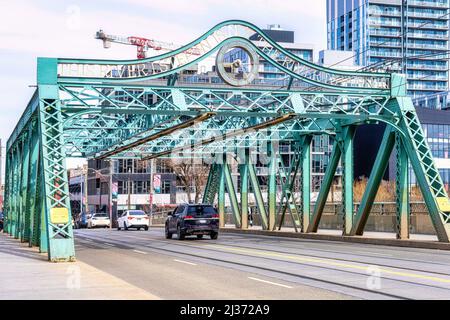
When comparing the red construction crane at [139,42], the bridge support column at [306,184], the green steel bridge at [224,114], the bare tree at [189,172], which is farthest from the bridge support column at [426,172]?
the red construction crane at [139,42]

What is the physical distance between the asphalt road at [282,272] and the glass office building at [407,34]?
15951cm

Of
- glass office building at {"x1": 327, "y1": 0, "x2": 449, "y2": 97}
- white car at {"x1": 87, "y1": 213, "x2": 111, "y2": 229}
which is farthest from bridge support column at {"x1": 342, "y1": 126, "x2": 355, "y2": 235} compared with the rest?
glass office building at {"x1": 327, "y1": 0, "x2": 449, "y2": 97}

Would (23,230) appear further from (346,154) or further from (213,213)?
(346,154)

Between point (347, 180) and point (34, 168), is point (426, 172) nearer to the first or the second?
point (347, 180)

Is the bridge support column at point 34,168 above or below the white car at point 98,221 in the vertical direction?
above

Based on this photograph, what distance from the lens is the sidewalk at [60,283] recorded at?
13.4 meters

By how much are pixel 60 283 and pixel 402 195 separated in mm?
19626

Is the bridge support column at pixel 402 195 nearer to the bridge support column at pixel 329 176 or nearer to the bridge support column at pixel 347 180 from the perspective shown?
the bridge support column at pixel 347 180

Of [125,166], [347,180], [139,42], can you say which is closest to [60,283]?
[347,180]

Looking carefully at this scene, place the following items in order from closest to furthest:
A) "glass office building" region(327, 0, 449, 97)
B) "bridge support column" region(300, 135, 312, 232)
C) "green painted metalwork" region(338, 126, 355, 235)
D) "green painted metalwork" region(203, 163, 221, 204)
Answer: "green painted metalwork" region(338, 126, 355, 235), "bridge support column" region(300, 135, 312, 232), "green painted metalwork" region(203, 163, 221, 204), "glass office building" region(327, 0, 449, 97)

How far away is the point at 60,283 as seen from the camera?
15.7 meters

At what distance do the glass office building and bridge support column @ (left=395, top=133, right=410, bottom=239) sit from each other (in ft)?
496

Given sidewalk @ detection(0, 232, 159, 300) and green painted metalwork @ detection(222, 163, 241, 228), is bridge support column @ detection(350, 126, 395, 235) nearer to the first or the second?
sidewalk @ detection(0, 232, 159, 300)

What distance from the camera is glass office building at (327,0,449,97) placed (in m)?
182
